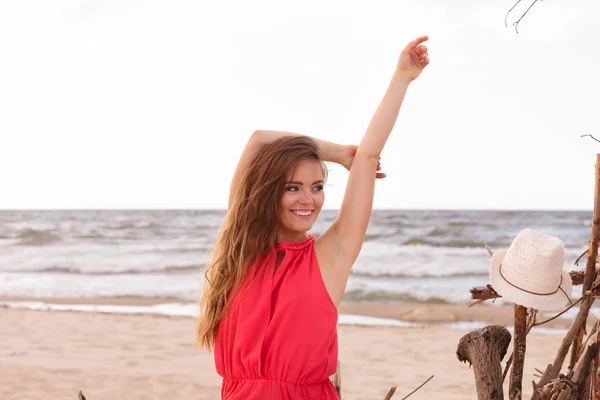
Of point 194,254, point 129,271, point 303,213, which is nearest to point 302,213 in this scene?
point 303,213

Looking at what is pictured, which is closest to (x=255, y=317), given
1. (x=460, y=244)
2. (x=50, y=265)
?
(x=50, y=265)

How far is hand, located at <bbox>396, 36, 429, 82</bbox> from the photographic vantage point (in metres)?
2.37

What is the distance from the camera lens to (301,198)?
7.48 ft

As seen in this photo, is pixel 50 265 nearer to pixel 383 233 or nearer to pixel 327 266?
pixel 383 233

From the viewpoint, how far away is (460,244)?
2206 centimetres

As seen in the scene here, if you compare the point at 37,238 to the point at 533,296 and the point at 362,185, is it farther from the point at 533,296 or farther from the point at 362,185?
the point at 533,296

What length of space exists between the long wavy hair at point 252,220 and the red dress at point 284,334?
0.06 meters

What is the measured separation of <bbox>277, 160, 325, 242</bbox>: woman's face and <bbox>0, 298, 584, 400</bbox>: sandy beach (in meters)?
4.19

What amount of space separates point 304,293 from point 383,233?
23.3 metres

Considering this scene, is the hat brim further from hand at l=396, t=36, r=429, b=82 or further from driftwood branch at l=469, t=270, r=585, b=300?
hand at l=396, t=36, r=429, b=82

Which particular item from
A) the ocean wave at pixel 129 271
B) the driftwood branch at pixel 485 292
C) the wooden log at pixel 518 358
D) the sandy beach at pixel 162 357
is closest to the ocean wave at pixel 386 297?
the sandy beach at pixel 162 357

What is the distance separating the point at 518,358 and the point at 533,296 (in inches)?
8.7

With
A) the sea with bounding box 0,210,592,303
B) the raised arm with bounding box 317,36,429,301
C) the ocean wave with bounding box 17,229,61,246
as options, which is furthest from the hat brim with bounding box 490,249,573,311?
the ocean wave with bounding box 17,229,61,246

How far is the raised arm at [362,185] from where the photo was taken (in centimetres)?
225
